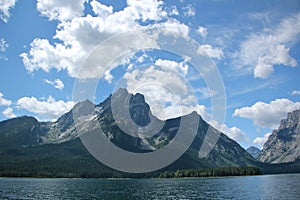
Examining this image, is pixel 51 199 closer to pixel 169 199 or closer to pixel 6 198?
pixel 6 198

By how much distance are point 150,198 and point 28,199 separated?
131ft

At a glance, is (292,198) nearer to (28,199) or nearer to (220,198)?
(220,198)

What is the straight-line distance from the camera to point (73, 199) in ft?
347

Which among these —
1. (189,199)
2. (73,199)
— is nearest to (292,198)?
(189,199)

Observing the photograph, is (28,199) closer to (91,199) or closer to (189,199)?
(91,199)

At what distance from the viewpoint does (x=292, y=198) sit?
100 meters

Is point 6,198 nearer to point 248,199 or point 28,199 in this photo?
point 28,199

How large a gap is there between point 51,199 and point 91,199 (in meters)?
13.4

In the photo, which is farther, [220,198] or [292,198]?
[220,198]

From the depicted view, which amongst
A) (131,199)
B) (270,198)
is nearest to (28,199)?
(131,199)

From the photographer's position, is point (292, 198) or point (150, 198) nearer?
point (292, 198)

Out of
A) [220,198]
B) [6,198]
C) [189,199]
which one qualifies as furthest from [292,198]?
[6,198]

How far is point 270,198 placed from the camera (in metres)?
103

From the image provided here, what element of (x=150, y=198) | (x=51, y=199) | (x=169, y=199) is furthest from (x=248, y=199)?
(x=51, y=199)
